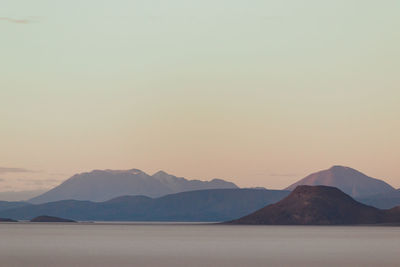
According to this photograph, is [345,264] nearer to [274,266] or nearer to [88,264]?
[274,266]

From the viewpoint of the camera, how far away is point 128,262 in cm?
10112

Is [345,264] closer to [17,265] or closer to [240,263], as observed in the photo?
[240,263]

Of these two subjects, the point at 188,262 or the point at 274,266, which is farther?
the point at 188,262

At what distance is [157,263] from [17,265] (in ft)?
58.9

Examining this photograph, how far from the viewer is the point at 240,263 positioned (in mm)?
100250

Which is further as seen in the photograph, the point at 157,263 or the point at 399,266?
the point at 157,263

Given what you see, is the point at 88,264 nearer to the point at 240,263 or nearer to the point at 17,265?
the point at 17,265

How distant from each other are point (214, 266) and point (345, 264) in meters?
17.2

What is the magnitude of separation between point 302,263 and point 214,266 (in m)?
12.8

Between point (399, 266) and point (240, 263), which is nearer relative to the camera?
point (399, 266)

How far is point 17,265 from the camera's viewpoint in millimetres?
93250

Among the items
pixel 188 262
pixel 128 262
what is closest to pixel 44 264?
pixel 128 262

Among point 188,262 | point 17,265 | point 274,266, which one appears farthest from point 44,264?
point 274,266

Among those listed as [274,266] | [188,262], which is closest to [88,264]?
[188,262]
